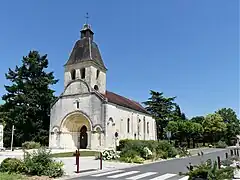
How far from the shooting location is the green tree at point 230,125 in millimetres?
68806

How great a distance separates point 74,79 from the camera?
3541 cm

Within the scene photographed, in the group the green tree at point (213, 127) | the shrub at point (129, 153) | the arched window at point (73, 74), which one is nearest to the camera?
the shrub at point (129, 153)

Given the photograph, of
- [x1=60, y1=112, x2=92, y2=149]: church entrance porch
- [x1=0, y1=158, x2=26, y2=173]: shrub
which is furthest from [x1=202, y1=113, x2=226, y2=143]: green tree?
[x1=0, y1=158, x2=26, y2=173]: shrub

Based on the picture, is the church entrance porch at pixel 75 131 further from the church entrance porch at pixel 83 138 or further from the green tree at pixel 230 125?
the green tree at pixel 230 125

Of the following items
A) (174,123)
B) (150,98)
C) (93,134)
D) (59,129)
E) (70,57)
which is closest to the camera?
(93,134)

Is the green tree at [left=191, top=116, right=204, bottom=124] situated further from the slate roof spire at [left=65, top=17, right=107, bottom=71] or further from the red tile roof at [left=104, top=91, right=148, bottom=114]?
the slate roof spire at [left=65, top=17, right=107, bottom=71]

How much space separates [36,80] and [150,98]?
82.8ft

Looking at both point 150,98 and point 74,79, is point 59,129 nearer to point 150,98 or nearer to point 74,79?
point 74,79

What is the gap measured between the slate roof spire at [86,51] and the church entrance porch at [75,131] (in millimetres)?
7679

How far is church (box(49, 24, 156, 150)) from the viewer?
31750mm

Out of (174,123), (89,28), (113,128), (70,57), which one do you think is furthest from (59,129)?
(174,123)

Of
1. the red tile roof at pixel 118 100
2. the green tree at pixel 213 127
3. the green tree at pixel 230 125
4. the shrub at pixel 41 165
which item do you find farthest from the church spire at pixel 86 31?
the green tree at pixel 230 125

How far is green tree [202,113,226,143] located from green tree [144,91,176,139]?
1334 centimetres

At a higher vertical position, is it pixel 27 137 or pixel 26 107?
pixel 26 107
